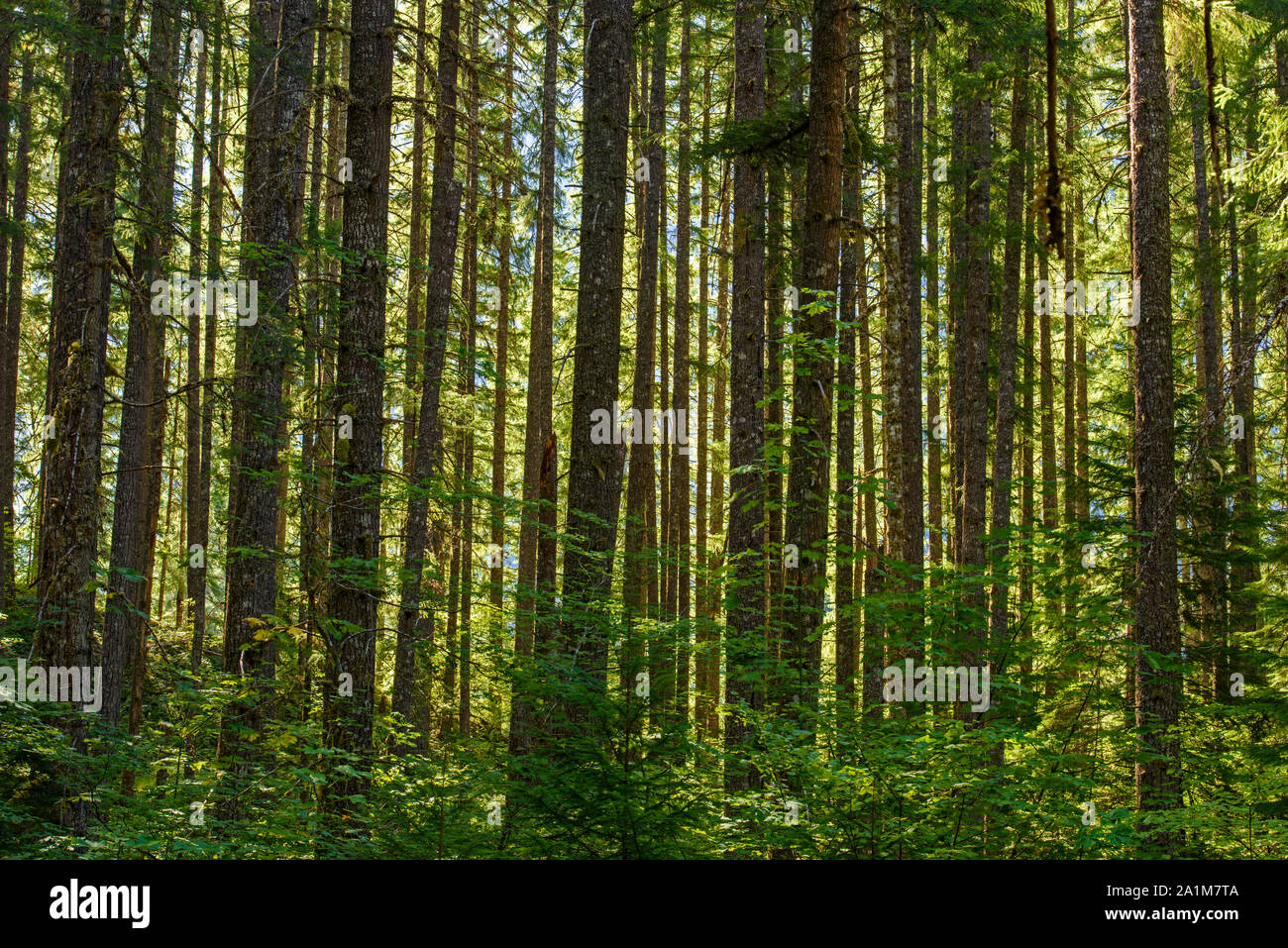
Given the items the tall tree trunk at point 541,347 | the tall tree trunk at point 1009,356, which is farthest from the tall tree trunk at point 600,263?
the tall tree trunk at point 1009,356

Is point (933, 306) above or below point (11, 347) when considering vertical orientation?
above

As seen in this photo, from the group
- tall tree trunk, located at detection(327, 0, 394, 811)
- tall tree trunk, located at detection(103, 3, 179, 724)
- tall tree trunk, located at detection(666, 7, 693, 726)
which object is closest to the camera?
tall tree trunk, located at detection(327, 0, 394, 811)

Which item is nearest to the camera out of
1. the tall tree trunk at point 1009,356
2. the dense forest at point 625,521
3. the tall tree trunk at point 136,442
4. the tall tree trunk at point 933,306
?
the dense forest at point 625,521

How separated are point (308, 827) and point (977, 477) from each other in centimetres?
1138

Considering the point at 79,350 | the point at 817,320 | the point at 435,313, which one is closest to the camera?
the point at 79,350

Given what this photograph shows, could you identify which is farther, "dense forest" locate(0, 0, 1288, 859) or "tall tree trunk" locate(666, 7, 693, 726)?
"tall tree trunk" locate(666, 7, 693, 726)

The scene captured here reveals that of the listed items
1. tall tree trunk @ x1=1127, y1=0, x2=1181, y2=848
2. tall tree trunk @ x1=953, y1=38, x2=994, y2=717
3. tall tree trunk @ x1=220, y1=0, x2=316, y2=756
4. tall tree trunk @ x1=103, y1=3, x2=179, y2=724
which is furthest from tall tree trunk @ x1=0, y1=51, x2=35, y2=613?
tall tree trunk @ x1=1127, y1=0, x2=1181, y2=848

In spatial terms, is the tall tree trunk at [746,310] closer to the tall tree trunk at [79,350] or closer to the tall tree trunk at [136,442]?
the tall tree trunk at [136,442]

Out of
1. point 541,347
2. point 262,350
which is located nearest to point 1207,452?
point 541,347

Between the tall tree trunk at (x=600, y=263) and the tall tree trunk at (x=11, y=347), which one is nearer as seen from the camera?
the tall tree trunk at (x=600, y=263)

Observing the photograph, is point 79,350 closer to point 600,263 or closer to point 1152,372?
point 600,263

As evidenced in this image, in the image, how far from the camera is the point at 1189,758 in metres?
10.1

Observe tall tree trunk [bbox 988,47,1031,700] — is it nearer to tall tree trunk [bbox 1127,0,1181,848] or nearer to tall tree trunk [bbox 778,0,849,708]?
tall tree trunk [bbox 1127,0,1181,848]
